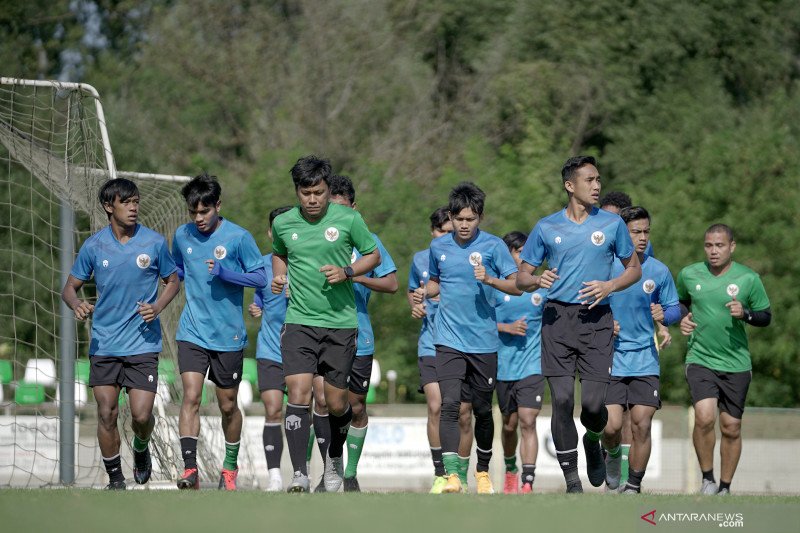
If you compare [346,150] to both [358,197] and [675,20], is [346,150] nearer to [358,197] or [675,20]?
[358,197]

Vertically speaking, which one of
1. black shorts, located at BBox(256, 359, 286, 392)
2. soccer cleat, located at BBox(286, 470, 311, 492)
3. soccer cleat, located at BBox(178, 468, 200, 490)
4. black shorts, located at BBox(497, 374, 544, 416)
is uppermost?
black shorts, located at BBox(256, 359, 286, 392)

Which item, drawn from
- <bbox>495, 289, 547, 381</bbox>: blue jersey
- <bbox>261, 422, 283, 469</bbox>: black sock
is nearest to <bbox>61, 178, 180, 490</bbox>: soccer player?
<bbox>261, 422, 283, 469</bbox>: black sock

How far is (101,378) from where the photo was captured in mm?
10234

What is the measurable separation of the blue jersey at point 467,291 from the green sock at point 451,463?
95 cm

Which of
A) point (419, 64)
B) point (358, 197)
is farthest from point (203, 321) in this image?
point (419, 64)

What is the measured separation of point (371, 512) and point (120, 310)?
3575 millimetres

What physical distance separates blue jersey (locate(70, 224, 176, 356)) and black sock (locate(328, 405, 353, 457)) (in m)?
1.60

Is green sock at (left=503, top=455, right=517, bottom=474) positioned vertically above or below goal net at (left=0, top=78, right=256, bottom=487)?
below

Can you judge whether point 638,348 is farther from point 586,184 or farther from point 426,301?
point 586,184

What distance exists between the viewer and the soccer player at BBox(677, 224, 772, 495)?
11430mm

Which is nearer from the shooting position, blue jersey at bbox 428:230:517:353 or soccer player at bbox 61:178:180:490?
soccer player at bbox 61:178:180:490

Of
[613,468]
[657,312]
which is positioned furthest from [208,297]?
[613,468]

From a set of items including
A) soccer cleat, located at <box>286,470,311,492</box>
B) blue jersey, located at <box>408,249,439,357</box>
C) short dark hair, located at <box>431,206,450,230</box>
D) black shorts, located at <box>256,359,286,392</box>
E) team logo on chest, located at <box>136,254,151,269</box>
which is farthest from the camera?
blue jersey, located at <box>408,249,439,357</box>

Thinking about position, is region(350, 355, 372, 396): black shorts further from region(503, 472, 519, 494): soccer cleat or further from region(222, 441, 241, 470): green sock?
region(503, 472, 519, 494): soccer cleat
